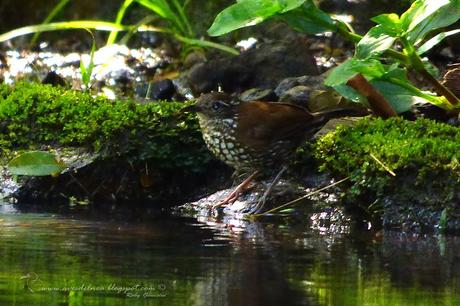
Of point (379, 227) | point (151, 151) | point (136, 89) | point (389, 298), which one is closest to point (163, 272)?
point (389, 298)

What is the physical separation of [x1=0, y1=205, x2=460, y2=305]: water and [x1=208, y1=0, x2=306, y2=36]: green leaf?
118cm

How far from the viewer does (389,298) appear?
4.43 meters

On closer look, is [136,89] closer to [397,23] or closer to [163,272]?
[397,23]

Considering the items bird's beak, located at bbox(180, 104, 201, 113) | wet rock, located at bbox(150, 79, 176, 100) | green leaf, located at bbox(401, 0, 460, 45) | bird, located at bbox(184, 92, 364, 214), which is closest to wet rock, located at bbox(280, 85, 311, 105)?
bird, located at bbox(184, 92, 364, 214)

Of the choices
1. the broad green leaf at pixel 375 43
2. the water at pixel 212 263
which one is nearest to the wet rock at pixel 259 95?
the water at pixel 212 263

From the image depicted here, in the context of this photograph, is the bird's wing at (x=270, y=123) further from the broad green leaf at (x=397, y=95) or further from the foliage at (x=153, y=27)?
the foliage at (x=153, y=27)

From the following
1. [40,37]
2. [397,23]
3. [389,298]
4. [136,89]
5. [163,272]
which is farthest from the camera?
[40,37]

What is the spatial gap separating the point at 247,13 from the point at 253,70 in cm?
277

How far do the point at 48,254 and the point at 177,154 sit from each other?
2440mm

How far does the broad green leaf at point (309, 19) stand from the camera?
695 centimetres

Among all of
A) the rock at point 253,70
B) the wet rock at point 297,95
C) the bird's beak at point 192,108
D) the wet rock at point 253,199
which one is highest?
the rock at point 253,70

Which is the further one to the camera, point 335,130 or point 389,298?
point 335,130

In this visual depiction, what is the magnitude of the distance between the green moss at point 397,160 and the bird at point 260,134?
22 cm

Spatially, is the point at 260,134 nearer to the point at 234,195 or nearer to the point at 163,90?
the point at 234,195
